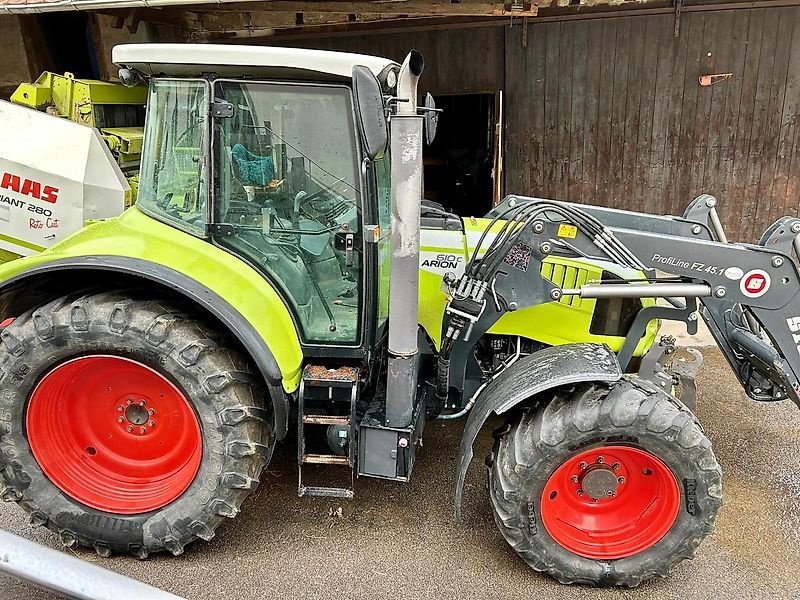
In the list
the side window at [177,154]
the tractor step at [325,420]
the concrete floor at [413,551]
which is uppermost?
the side window at [177,154]

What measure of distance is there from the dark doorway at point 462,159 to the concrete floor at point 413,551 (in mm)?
4546

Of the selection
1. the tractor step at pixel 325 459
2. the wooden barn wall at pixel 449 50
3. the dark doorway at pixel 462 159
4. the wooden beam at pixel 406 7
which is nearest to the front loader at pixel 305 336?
the tractor step at pixel 325 459

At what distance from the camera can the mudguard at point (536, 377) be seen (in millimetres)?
2396

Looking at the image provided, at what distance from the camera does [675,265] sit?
8.29 ft

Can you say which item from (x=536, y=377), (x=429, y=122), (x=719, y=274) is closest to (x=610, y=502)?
(x=536, y=377)

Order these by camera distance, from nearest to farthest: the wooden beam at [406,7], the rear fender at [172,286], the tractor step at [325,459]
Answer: the rear fender at [172,286] → the tractor step at [325,459] → the wooden beam at [406,7]

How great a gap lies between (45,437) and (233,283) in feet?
3.62

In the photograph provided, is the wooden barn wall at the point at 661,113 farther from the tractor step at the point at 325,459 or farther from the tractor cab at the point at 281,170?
the tractor step at the point at 325,459

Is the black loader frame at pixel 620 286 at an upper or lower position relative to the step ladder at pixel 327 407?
upper

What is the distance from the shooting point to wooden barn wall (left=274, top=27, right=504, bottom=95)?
6.63m

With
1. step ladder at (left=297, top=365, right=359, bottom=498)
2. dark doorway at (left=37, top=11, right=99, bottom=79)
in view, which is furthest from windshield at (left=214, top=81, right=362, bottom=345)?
dark doorway at (left=37, top=11, right=99, bottom=79)

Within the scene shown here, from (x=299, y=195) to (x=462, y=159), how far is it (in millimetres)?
5106

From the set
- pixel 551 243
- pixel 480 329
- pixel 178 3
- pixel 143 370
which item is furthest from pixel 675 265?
pixel 178 3

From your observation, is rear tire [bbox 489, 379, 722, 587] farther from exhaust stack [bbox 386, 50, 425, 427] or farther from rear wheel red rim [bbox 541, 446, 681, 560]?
exhaust stack [bbox 386, 50, 425, 427]
